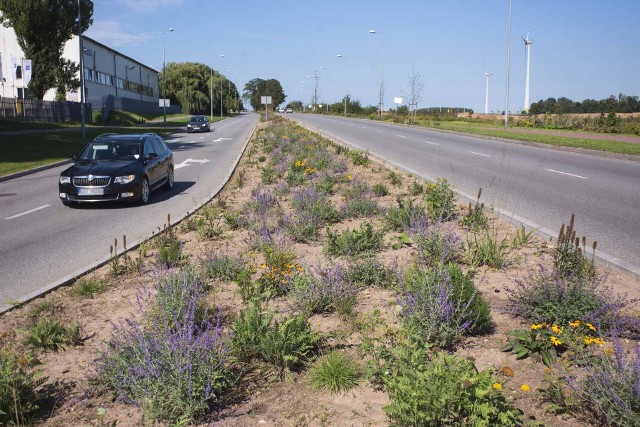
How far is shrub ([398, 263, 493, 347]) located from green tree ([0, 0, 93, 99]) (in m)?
45.0

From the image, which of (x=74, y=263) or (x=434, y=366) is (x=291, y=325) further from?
(x=74, y=263)

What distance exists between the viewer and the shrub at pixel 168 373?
3.37m

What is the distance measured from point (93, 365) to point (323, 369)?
1.67m

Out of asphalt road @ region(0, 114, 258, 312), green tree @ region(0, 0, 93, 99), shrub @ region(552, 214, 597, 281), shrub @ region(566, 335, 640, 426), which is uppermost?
green tree @ region(0, 0, 93, 99)

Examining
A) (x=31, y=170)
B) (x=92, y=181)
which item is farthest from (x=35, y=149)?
(x=92, y=181)

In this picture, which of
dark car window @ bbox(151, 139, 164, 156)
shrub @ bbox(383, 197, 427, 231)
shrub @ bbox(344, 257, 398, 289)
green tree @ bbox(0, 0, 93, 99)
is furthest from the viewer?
green tree @ bbox(0, 0, 93, 99)

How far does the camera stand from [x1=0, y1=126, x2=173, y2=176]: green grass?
2106cm

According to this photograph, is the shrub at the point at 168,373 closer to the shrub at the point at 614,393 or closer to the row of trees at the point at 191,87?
the shrub at the point at 614,393

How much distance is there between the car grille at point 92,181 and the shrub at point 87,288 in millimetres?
6462

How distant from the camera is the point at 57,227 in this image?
33.6 ft

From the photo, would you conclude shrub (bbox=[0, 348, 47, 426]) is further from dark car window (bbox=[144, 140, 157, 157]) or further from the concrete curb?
the concrete curb

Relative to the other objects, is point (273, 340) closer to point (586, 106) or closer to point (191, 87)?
point (586, 106)

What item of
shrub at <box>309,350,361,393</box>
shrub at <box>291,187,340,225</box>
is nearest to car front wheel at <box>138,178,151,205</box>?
shrub at <box>291,187,340,225</box>

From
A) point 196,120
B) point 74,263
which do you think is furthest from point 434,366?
point 196,120
